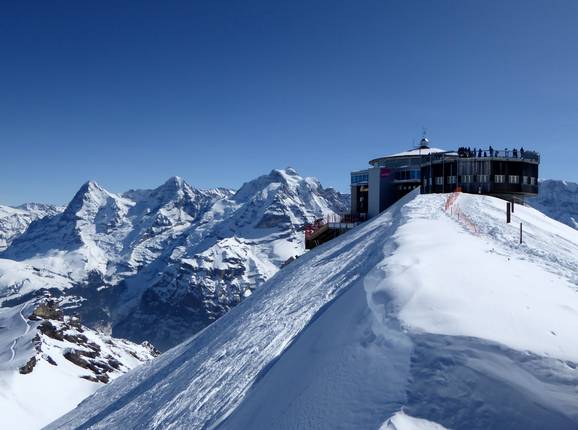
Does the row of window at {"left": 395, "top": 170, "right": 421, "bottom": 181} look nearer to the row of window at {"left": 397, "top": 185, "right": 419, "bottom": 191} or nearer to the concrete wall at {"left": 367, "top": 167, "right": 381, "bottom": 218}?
the row of window at {"left": 397, "top": 185, "right": 419, "bottom": 191}

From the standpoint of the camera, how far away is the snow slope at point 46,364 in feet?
187

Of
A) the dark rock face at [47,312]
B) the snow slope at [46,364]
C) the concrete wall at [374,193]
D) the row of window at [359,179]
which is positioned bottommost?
the snow slope at [46,364]

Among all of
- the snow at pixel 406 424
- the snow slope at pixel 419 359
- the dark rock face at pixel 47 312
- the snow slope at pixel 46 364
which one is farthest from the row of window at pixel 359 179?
the dark rock face at pixel 47 312

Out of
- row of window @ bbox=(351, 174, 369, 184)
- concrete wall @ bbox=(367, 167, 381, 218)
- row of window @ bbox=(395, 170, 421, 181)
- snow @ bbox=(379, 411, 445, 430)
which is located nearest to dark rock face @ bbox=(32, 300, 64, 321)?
row of window @ bbox=(351, 174, 369, 184)

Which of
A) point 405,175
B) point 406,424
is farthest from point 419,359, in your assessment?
point 405,175

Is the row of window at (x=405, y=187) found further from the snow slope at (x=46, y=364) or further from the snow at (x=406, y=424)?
the snow slope at (x=46, y=364)

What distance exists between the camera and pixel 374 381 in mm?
5234

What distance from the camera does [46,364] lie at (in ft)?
232

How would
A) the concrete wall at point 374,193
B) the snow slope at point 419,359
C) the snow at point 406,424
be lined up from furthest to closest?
the concrete wall at point 374,193
the snow slope at point 419,359
the snow at point 406,424

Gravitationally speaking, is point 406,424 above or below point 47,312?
above

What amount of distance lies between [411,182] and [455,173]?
6665mm

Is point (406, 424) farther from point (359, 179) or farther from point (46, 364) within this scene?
point (46, 364)

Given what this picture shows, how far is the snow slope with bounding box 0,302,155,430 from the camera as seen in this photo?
187ft

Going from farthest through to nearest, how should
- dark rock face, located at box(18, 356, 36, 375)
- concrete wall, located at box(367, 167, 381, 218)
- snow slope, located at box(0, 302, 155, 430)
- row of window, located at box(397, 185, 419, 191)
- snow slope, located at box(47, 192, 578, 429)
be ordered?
dark rock face, located at box(18, 356, 36, 375), snow slope, located at box(0, 302, 155, 430), row of window, located at box(397, 185, 419, 191), concrete wall, located at box(367, 167, 381, 218), snow slope, located at box(47, 192, 578, 429)
